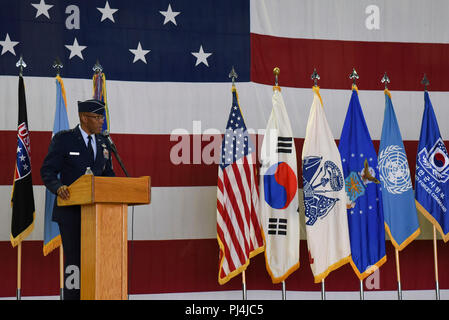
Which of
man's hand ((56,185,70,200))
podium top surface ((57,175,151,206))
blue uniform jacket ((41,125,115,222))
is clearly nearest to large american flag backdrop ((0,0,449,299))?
blue uniform jacket ((41,125,115,222))

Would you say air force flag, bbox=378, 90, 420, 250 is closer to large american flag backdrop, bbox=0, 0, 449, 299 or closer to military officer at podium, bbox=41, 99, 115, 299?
large american flag backdrop, bbox=0, 0, 449, 299

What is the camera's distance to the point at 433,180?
5.09 meters

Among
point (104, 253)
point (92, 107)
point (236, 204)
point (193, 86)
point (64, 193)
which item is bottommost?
point (104, 253)

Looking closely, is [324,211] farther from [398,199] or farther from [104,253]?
[104,253]

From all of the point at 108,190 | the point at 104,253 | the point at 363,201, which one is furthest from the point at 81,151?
the point at 363,201

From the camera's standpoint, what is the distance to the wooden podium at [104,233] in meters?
2.82

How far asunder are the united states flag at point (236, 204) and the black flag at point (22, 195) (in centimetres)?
133

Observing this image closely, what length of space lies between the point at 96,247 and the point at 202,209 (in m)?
2.45

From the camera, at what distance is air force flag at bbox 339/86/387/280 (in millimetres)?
4895

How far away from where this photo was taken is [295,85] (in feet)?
18.2

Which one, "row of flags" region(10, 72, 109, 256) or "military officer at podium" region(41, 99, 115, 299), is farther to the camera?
"row of flags" region(10, 72, 109, 256)

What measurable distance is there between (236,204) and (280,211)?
340mm

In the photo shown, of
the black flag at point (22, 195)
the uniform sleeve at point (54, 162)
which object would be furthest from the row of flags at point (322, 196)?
the uniform sleeve at point (54, 162)
